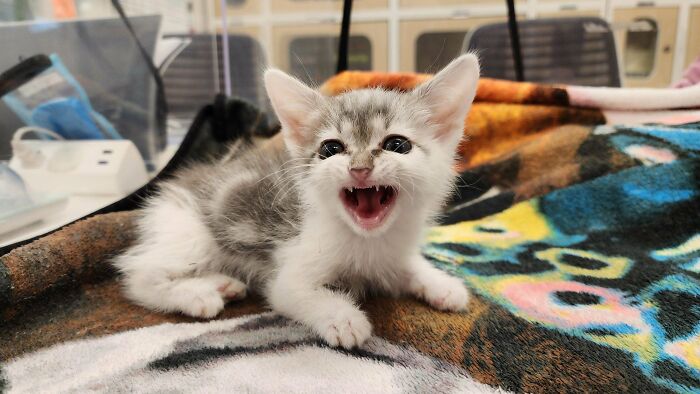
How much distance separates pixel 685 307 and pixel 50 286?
128 cm

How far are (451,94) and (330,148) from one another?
0.28 metres

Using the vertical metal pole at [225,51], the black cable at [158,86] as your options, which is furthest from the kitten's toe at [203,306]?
the vertical metal pole at [225,51]

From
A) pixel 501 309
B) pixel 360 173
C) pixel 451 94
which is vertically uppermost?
pixel 451 94

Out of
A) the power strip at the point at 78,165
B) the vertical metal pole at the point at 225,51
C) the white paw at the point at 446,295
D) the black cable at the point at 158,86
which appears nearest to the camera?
the white paw at the point at 446,295

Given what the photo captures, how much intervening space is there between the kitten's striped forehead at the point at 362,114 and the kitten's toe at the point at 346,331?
1.05ft

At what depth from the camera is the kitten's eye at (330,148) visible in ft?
2.89

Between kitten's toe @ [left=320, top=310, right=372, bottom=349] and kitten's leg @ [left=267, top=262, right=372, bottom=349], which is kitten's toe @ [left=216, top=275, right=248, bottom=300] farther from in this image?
kitten's toe @ [left=320, top=310, right=372, bottom=349]

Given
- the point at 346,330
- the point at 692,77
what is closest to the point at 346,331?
the point at 346,330

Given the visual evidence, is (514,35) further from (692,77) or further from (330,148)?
(330,148)

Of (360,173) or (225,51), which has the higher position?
(225,51)

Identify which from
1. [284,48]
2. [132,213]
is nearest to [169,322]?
[132,213]

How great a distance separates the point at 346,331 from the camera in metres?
0.81

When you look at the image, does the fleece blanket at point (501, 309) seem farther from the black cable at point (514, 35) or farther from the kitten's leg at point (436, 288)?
the black cable at point (514, 35)

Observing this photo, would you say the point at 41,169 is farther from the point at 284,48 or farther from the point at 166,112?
the point at 284,48
